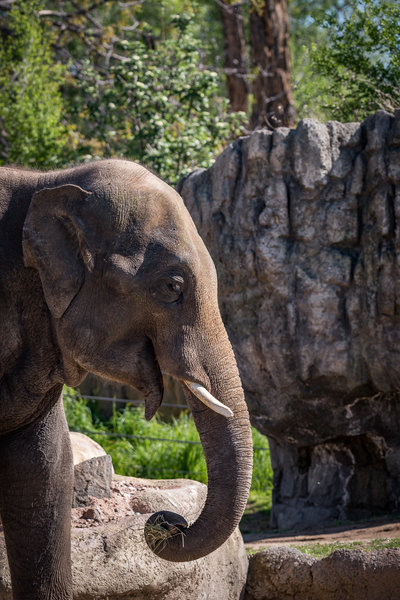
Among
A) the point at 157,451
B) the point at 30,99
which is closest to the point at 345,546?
the point at 157,451

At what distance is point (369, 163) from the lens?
5.88 meters

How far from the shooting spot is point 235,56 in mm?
13047

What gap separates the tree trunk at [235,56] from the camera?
1277 centimetres

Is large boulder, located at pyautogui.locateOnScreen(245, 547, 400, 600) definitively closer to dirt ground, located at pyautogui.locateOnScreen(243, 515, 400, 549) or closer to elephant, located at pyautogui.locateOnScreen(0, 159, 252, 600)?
dirt ground, located at pyautogui.locateOnScreen(243, 515, 400, 549)

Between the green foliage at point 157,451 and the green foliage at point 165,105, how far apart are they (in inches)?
98.8

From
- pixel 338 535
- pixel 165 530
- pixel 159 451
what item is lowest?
pixel 338 535

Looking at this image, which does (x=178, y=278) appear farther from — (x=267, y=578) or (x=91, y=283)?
(x=267, y=578)

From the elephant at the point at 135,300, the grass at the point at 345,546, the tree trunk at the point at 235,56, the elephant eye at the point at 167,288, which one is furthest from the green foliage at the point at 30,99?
the elephant eye at the point at 167,288

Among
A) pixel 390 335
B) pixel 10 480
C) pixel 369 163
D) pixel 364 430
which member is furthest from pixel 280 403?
pixel 10 480

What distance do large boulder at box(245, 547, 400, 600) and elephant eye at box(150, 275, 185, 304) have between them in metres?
2.11

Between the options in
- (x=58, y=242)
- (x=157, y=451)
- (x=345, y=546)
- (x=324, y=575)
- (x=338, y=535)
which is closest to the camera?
(x=58, y=242)

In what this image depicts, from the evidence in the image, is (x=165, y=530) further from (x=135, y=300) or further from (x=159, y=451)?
(x=159, y=451)

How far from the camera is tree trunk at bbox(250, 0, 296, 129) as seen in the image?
436 inches

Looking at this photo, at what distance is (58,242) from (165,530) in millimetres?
945
